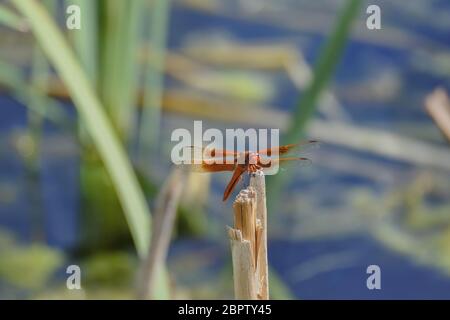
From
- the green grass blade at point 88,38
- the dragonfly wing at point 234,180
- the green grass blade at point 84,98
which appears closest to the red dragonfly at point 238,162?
the dragonfly wing at point 234,180

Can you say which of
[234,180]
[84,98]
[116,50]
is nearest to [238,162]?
[234,180]

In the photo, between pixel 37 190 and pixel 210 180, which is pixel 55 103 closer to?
pixel 37 190

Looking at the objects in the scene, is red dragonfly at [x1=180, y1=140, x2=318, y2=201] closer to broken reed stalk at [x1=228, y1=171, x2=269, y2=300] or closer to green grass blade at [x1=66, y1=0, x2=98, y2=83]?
broken reed stalk at [x1=228, y1=171, x2=269, y2=300]

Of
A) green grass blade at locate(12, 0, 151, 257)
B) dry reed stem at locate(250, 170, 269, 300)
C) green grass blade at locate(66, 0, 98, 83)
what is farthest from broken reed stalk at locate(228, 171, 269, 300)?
green grass blade at locate(66, 0, 98, 83)

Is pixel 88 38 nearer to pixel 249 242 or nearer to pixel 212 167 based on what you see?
pixel 212 167

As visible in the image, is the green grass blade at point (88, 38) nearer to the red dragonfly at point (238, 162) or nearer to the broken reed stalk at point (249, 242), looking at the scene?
the red dragonfly at point (238, 162)
